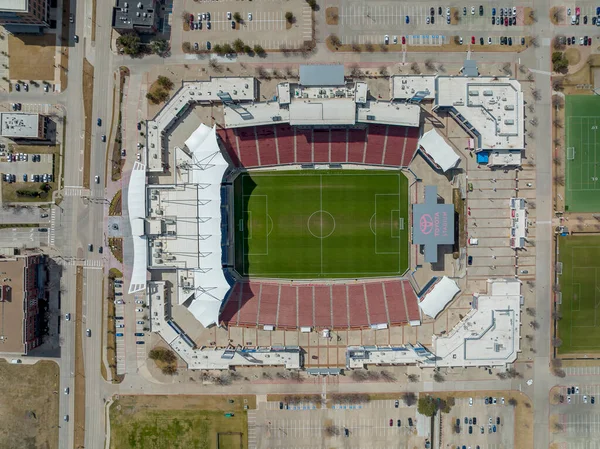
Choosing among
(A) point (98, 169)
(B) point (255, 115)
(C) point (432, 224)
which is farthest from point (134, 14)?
(C) point (432, 224)

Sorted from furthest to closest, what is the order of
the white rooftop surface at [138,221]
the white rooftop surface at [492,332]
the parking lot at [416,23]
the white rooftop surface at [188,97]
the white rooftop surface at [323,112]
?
the parking lot at [416,23] < the white rooftop surface at [492,332] < the white rooftop surface at [188,97] < the white rooftop surface at [138,221] < the white rooftop surface at [323,112]

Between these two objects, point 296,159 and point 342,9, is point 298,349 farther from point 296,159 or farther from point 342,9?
point 342,9

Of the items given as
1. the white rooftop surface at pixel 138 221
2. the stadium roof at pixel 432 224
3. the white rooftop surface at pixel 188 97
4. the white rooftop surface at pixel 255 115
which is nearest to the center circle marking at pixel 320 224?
the stadium roof at pixel 432 224

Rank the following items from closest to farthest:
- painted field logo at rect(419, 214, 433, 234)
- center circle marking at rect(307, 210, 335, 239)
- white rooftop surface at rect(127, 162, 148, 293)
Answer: white rooftop surface at rect(127, 162, 148, 293) < painted field logo at rect(419, 214, 433, 234) < center circle marking at rect(307, 210, 335, 239)

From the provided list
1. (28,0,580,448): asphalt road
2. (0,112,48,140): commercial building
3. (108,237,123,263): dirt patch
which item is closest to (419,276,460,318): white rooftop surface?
(28,0,580,448): asphalt road

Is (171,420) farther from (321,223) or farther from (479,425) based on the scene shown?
(479,425)

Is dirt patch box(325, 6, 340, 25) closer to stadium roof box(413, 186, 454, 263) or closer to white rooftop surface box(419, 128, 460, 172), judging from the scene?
white rooftop surface box(419, 128, 460, 172)

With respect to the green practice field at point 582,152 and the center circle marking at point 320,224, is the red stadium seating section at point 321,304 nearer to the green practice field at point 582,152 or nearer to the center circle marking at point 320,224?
the center circle marking at point 320,224
